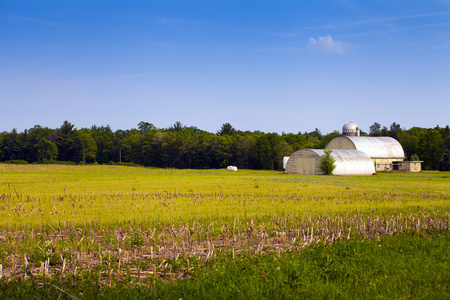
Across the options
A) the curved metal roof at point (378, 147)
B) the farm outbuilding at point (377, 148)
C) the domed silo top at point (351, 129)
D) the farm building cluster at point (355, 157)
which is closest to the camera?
the farm building cluster at point (355, 157)

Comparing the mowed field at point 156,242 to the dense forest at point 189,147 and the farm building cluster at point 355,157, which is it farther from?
the dense forest at point 189,147

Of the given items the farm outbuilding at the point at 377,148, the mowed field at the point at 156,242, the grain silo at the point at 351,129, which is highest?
the grain silo at the point at 351,129

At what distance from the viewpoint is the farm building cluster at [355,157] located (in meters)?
87.6

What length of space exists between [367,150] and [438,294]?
105 m

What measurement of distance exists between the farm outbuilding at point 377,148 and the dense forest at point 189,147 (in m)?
5.35

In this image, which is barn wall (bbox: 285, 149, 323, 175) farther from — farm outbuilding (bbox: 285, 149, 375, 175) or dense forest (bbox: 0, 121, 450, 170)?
dense forest (bbox: 0, 121, 450, 170)

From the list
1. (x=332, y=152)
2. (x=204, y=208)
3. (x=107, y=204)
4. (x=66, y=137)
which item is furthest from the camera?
(x=66, y=137)

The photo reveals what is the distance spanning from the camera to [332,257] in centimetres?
1374

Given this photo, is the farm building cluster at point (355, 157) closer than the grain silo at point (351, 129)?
Yes

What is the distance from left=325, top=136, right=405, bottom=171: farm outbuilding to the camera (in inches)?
4313

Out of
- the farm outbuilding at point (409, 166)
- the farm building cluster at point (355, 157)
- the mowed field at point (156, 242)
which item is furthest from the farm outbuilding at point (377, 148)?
the mowed field at point (156, 242)

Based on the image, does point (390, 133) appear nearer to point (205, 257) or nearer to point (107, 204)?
point (107, 204)

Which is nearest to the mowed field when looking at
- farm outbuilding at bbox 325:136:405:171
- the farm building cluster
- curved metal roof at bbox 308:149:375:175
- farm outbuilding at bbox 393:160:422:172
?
curved metal roof at bbox 308:149:375:175

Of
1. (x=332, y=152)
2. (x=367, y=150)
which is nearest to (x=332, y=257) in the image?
(x=332, y=152)
